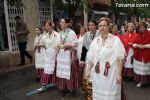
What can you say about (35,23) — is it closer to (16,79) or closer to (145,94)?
(16,79)

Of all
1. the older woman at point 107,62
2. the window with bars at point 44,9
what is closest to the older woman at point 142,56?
the older woman at point 107,62

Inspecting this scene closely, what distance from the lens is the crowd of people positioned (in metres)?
4.71

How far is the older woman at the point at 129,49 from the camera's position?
26.6ft

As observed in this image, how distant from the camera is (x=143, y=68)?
7742mm

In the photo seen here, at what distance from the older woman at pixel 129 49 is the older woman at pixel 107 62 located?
3397 mm

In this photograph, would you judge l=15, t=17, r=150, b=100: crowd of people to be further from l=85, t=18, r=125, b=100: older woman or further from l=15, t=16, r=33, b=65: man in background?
l=15, t=16, r=33, b=65: man in background

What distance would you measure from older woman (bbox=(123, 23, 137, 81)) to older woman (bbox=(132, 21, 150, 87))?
1.08 ft

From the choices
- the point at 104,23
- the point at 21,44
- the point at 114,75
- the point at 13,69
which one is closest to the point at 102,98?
the point at 114,75

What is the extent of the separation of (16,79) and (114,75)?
5.07m

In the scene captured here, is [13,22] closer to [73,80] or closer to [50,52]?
[50,52]

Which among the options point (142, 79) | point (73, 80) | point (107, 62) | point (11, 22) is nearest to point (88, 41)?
point (73, 80)

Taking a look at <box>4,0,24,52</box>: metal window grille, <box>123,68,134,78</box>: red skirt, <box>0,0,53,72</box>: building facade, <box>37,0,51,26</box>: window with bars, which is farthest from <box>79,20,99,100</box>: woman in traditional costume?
<box>37,0,51,26</box>: window with bars

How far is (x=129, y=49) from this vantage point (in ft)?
27.3

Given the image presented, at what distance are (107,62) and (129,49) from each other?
3.77 meters
